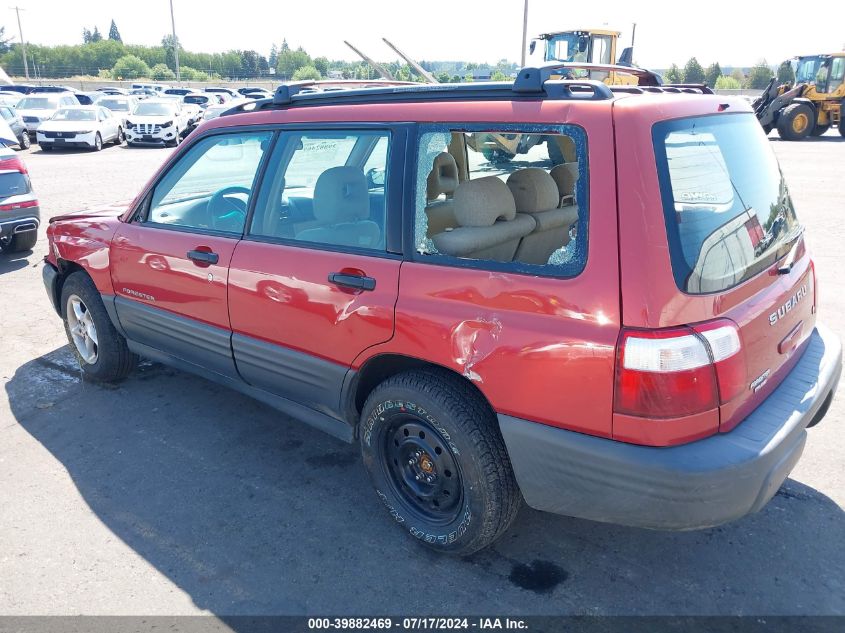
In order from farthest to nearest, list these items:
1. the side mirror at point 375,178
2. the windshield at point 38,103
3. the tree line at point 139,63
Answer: the tree line at point 139,63, the windshield at point 38,103, the side mirror at point 375,178

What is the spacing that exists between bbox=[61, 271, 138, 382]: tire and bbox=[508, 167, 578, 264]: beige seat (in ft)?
9.16

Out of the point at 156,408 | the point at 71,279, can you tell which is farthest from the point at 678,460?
the point at 71,279

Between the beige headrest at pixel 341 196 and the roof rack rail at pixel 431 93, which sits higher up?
the roof rack rail at pixel 431 93

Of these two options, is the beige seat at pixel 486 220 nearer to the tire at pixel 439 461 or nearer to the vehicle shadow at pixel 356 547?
the tire at pixel 439 461

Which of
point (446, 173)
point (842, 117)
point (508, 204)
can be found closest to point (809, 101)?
point (842, 117)

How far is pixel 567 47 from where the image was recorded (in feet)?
69.1

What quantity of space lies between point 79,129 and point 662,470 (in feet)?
72.0

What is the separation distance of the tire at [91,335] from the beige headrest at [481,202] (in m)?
2.62

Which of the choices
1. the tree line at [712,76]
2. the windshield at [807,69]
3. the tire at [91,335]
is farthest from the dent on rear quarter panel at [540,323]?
the tree line at [712,76]

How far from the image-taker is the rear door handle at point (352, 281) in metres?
2.82

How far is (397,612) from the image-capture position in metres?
2.58

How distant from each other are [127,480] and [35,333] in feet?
9.22

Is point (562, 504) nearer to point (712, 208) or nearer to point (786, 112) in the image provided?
point (712, 208)

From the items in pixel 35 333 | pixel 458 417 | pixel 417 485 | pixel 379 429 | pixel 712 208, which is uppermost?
pixel 712 208
